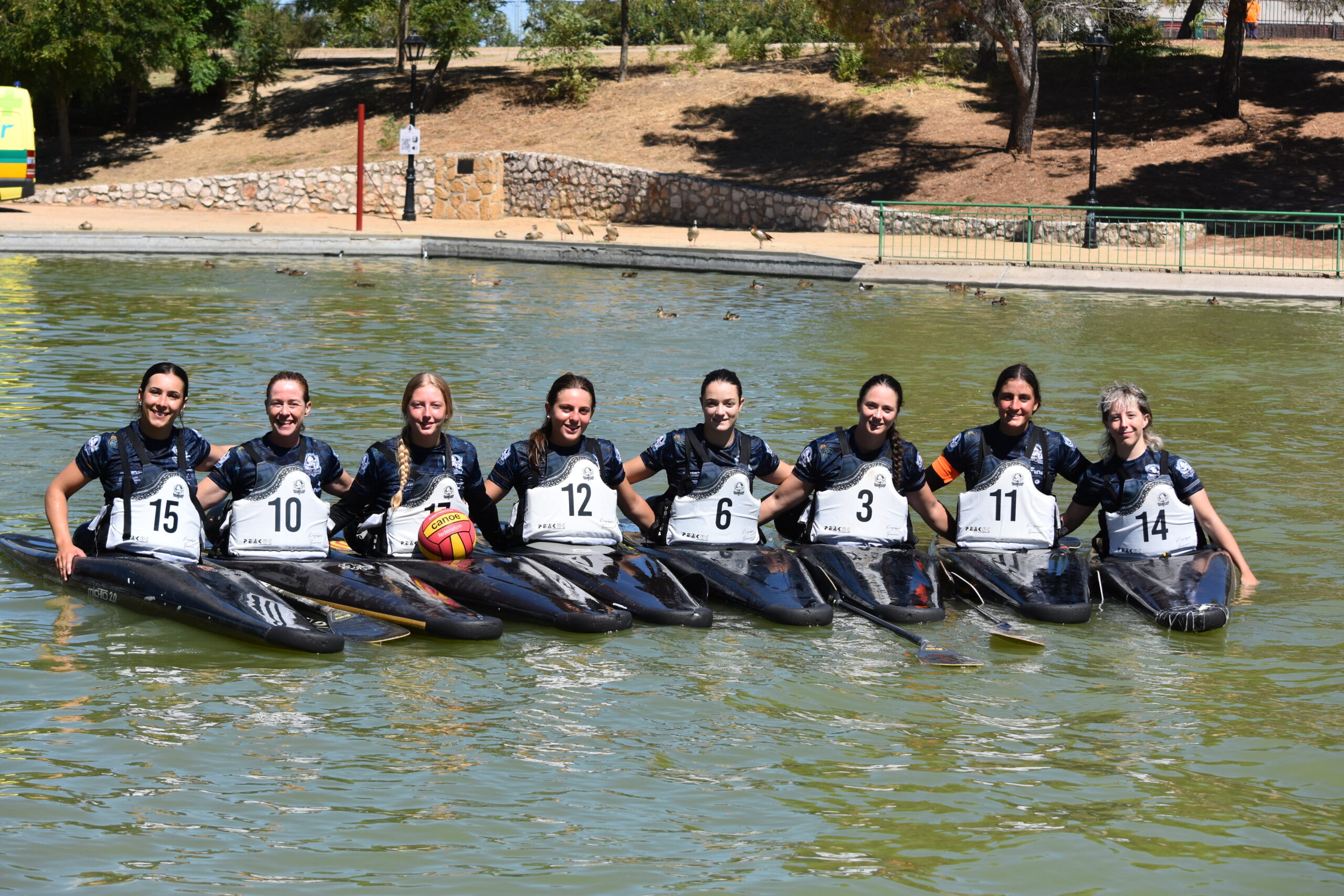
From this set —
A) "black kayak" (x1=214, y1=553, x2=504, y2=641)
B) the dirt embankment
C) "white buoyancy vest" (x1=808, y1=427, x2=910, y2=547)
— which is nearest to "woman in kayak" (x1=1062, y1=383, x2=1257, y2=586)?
"white buoyancy vest" (x1=808, y1=427, x2=910, y2=547)

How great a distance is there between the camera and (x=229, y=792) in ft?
21.2

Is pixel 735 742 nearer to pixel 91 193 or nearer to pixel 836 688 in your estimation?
pixel 836 688

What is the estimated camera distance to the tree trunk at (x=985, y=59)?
4506 cm

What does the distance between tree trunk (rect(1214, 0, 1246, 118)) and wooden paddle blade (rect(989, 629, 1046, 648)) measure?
34112mm

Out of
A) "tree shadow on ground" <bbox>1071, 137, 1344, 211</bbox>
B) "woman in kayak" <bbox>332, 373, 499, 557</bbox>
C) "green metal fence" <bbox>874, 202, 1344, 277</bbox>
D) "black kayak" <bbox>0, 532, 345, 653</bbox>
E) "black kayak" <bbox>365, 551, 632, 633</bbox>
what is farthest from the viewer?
"tree shadow on ground" <bbox>1071, 137, 1344, 211</bbox>

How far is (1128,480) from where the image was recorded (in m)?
9.45

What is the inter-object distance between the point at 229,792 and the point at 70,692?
5.49ft

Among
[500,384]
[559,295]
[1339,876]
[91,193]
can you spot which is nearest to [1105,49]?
[559,295]

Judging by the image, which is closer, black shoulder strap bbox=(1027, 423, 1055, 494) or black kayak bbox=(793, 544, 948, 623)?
black kayak bbox=(793, 544, 948, 623)

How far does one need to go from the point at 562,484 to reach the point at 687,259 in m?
21.2

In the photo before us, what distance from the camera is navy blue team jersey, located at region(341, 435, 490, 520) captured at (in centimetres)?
910

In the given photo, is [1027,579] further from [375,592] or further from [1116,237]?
[1116,237]

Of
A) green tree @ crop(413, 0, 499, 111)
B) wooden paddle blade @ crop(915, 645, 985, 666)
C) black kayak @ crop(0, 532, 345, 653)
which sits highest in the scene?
green tree @ crop(413, 0, 499, 111)

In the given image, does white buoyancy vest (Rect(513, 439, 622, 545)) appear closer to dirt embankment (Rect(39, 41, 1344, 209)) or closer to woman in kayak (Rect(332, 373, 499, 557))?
woman in kayak (Rect(332, 373, 499, 557))
